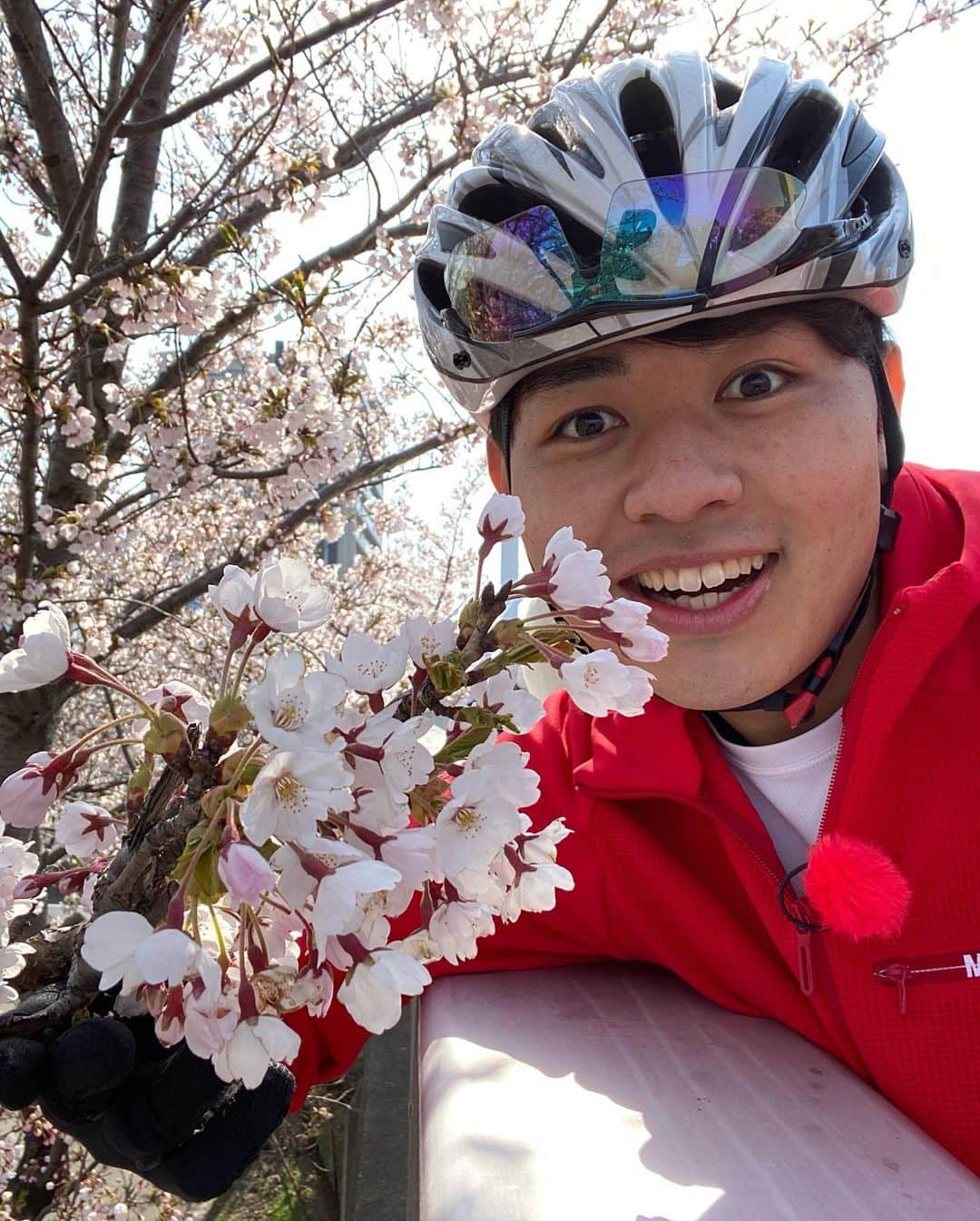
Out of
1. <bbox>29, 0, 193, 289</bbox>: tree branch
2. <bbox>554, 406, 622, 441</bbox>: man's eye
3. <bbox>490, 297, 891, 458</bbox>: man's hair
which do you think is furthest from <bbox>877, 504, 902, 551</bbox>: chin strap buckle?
<bbox>29, 0, 193, 289</bbox>: tree branch

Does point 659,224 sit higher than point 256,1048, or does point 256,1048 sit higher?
point 659,224

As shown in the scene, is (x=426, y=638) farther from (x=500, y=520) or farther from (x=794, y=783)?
(x=794, y=783)

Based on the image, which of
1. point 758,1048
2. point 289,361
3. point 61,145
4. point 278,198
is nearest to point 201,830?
point 758,1048

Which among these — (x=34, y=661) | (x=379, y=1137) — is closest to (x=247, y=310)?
(x=34, y=661)

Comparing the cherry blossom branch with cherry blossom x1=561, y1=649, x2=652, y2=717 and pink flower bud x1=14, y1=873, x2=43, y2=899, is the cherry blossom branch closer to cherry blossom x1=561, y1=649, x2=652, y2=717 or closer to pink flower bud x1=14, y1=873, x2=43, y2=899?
pink flower bud x1=14, y1=873, x2=43, y2=899

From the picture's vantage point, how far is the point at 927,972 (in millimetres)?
1467

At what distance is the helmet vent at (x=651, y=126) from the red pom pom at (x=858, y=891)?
139 cm

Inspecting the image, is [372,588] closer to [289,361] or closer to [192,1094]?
[289,361]

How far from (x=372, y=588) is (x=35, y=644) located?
32.4ft

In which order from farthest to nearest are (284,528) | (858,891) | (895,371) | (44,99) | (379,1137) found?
1. (379,1137)
2. (284,528)
3. (44,99)
4. (895,371)
5. (858,891)

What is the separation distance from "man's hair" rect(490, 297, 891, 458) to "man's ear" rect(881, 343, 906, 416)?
0.08 feet

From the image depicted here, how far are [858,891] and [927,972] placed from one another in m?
0.20

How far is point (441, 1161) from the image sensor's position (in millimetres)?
1113

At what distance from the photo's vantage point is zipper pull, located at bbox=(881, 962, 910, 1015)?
4.81 feet
